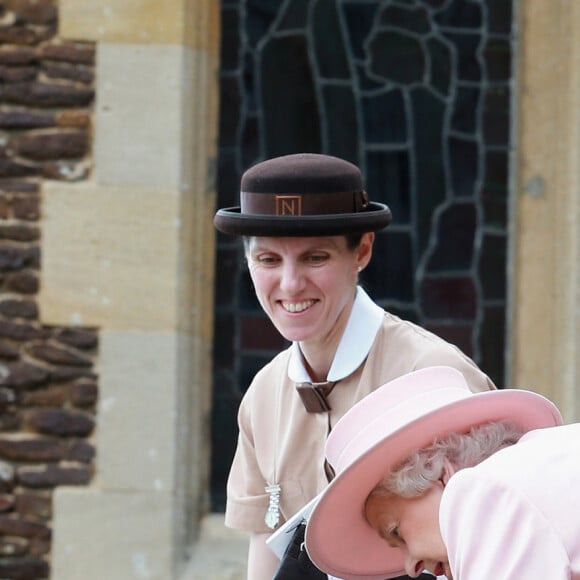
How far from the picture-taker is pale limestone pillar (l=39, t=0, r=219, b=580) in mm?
5000

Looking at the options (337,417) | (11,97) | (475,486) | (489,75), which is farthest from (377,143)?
(475,486)

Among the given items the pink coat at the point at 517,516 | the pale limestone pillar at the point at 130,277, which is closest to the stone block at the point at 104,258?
the pale limestone pillar at the point at 130,277

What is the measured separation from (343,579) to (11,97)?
2854 millimetres

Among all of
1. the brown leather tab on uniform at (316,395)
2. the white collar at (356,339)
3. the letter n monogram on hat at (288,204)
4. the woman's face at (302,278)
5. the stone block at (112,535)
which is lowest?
the stone block at (112,535)

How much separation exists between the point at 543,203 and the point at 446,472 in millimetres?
3113

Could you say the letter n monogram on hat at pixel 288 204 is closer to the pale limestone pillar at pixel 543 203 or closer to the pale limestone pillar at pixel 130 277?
the pale limestone pillar at pixel 130 277

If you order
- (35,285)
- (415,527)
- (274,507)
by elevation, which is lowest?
(274,507)

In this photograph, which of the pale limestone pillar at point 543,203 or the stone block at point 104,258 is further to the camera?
the pale limestone pillar at point 543,203

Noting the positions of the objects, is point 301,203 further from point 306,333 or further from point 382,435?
point 382,435

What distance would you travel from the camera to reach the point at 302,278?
289cm

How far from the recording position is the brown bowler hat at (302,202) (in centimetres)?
284

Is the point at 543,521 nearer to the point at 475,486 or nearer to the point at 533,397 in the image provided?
the point at 475,486

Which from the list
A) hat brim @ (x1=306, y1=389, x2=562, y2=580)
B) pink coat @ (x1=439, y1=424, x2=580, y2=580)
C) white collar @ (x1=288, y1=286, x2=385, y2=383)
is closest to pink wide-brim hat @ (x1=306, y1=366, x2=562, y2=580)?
hat brim @ (x1=306, y1=389, x2=562, y2=580)

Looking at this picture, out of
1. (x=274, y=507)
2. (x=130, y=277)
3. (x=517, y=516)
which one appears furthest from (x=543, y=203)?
(x=517, y=516)
